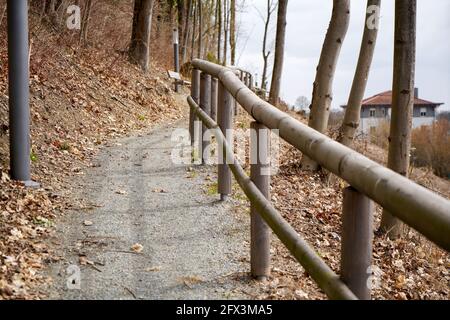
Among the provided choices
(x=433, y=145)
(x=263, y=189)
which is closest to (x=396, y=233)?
(x=263, y=189)

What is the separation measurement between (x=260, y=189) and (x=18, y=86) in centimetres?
301

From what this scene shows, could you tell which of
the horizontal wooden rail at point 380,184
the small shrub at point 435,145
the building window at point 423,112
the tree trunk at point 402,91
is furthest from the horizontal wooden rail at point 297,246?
the building window at point 423,112

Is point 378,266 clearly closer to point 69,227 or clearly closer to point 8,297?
point 69,227

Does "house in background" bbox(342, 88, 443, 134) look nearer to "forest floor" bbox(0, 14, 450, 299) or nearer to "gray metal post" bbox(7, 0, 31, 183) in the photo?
"forest floor" bbox(0, 14, 450, 299)

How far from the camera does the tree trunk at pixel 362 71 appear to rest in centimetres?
877

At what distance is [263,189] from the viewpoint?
4.09m

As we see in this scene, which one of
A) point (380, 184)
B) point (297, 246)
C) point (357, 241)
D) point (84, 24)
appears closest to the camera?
point (380, 184)

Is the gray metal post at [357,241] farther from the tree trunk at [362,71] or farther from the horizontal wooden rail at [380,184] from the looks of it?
the tree trunk at [362,71]

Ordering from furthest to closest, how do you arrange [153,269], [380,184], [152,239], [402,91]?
[402,91] < [152,239] < [153,269] < [380,184]

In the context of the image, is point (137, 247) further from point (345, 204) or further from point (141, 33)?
point (141, 33)

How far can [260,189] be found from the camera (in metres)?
4.10

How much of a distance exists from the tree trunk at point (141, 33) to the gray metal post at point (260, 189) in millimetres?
12651

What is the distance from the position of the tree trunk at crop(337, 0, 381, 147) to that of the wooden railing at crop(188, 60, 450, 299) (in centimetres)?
465

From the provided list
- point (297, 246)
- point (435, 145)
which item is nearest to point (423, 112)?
point (435, 145)
